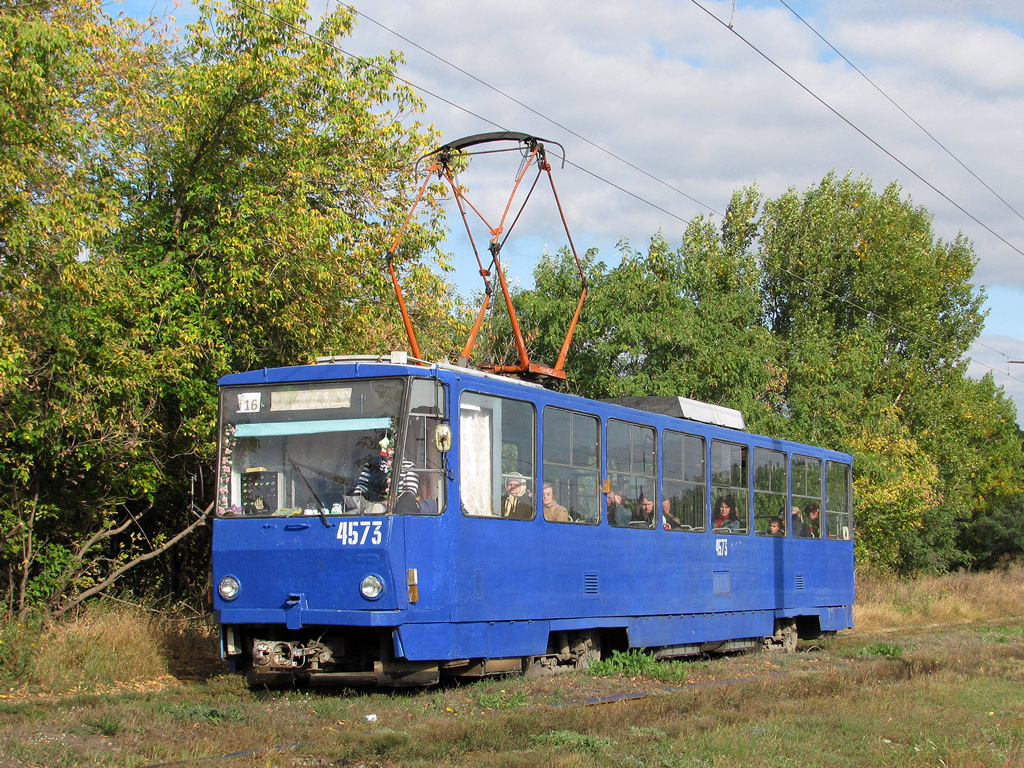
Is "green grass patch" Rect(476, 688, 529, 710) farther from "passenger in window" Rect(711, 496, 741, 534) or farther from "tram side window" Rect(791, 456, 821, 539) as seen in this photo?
"tram side window" Rect(791, 456, 821, 539)

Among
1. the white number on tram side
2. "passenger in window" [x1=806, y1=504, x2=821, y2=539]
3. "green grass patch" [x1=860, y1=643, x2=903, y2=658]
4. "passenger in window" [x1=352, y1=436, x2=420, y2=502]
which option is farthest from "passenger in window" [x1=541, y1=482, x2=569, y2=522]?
"passenger in window" [x1=806, y1=504, x2=821, y2=539]

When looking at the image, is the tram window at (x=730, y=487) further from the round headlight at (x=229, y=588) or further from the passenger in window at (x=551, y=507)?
the round headlight at (x=229, y=588)

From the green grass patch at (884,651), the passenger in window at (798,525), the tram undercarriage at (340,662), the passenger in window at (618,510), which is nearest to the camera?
the tram undercarriage at (340,662)

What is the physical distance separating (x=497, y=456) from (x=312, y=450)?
69.1 inches

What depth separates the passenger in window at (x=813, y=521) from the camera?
57.6 ft

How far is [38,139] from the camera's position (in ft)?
35.3

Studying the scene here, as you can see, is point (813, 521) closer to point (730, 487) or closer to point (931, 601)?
point (730, 487)

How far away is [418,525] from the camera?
32.2ft

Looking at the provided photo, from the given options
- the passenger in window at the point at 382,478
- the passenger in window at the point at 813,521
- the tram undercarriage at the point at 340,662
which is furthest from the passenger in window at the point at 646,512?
the passenger in window at the point at 813,521

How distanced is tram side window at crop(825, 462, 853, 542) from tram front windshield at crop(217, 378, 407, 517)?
10.2 meters

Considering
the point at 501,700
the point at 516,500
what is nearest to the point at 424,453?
the point at 516,500

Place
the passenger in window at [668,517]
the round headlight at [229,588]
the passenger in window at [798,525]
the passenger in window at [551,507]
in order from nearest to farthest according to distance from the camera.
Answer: the round headlight at [229,588] < the passenger in window at [551,507] < the passenger in window at [668,517] < the passenger in window at [798,525]

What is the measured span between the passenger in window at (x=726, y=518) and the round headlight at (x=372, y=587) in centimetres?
627

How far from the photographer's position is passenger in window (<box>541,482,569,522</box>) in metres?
11.5
